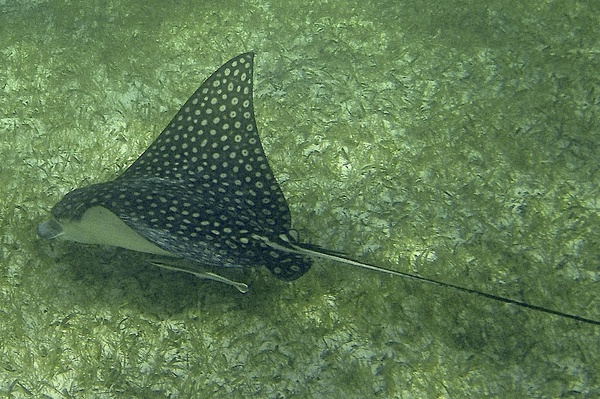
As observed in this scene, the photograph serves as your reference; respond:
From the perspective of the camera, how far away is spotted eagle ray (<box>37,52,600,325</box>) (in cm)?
240

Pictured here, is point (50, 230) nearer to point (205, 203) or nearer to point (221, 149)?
point (205, 203)

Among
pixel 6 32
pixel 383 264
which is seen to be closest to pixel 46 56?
pixel 6 32

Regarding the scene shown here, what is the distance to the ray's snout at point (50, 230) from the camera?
266 cm

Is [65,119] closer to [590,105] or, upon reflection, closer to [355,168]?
[355,168]

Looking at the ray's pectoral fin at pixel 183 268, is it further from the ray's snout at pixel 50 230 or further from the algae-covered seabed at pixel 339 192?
the ray's snout at pixel 50 230

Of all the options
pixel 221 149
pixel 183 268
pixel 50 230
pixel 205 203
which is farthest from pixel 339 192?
pixel 50 230

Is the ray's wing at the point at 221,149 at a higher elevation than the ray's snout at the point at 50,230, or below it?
higher

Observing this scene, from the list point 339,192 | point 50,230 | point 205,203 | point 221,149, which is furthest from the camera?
point 339,192

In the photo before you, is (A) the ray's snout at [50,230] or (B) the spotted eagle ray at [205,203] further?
(A) the ray's snout at [50,230]

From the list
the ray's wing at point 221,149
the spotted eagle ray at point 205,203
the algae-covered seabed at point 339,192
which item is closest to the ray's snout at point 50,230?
the spotted eagle ray at point 205,203

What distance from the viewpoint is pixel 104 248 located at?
290cm

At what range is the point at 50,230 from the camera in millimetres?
2688

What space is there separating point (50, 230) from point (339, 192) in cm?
175

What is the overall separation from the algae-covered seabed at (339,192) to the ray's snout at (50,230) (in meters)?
0.23
